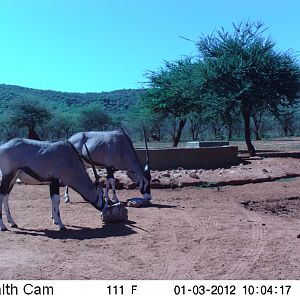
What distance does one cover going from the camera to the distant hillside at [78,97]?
75.0 m

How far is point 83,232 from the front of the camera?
363 inches

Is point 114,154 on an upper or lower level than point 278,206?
upper

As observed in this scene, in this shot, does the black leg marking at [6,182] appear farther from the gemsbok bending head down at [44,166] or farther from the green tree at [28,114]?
the green tree at [28,114]

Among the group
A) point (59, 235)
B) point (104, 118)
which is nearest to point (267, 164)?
point (59, 235)

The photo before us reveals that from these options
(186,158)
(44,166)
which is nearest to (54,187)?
(44,166)

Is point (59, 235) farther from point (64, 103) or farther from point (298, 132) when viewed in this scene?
point (64, 103)

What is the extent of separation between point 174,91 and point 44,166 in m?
20.7

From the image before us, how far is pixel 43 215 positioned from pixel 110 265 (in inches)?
168

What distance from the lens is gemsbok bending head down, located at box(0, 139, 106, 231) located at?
31.1ft

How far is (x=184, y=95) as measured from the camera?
2791 cm

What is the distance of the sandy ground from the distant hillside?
204 ft

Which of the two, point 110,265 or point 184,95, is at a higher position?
point 184,95

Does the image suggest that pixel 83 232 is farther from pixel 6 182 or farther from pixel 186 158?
pixel 186 158

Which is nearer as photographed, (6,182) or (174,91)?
(6,182)
